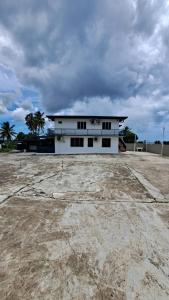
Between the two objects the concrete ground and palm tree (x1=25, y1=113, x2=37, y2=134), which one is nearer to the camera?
the concrete ground

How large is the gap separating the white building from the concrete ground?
17186mm

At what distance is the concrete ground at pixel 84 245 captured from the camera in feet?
8.13

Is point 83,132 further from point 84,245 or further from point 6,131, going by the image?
point 6,131

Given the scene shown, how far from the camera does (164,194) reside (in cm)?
678

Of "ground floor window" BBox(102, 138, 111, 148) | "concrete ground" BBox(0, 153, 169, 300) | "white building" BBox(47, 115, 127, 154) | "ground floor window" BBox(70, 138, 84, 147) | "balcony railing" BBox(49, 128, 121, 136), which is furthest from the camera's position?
"ground floor window" BBox(102, 138, 111, 148)

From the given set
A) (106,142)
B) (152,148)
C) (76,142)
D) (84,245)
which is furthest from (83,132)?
(84,245)

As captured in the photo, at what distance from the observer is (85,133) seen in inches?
932

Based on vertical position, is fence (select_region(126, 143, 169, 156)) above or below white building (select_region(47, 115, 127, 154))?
below

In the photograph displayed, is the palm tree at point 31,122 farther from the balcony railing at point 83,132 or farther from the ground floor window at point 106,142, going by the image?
the ground floor window at point 106,142

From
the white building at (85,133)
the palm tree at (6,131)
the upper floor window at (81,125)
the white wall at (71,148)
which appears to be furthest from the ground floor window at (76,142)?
the palm tree at (6,131)

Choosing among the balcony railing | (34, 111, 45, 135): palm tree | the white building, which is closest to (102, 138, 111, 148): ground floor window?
the white building

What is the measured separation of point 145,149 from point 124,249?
31.3 m

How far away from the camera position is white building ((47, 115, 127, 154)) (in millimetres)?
23609

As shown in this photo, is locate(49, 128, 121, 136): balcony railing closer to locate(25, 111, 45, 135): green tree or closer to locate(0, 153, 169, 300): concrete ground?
locate(0, 153, 169, 300): concrete ground
